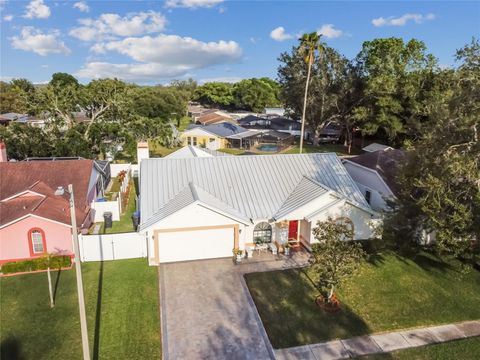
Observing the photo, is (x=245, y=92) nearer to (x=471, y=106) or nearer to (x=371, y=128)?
(x=371, y=128)

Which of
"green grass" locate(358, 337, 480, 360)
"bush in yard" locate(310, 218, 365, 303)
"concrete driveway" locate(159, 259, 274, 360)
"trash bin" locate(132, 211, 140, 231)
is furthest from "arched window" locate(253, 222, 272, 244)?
"green grass" locate(358, 337, 480, 360)

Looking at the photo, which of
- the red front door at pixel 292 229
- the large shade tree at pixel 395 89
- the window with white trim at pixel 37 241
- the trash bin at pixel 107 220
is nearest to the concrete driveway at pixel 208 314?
the red front door at pixel 292 229

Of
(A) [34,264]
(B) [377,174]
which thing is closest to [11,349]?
(A) [34,264]

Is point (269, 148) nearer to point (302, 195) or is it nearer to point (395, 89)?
point (395, 89)

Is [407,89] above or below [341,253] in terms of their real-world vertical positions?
above

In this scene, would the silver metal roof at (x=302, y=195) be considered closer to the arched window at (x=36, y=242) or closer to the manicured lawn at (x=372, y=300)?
the manicured lawn at (x=372, y=300)

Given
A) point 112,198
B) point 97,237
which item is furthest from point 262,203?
point 112,198

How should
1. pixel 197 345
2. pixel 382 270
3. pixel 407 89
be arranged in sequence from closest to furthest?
pixel 197 345, pixel 382 270, pixel 407 89
